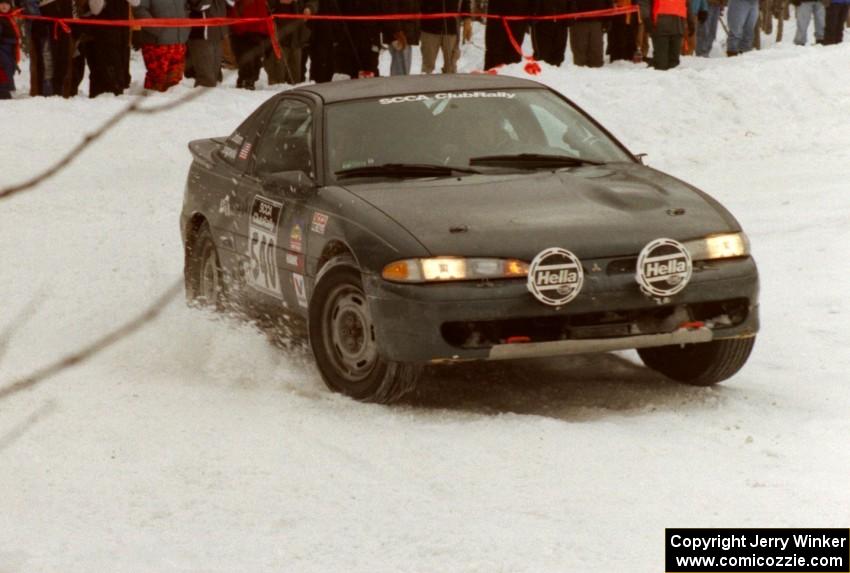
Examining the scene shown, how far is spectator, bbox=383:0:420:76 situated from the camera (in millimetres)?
20047

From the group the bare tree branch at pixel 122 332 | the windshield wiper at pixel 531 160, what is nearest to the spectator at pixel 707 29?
the windshield wiper at pixel 531 160

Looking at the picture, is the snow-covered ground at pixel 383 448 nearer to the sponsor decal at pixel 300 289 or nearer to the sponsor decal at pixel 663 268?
the sponsor decal at pixel 300 289

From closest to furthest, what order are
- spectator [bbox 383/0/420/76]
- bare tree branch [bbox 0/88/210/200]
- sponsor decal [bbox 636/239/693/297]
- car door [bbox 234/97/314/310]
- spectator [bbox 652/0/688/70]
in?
bare tree branch [bbox 0/88/210/200] < sponsor decal [bbox 636/239/693/297] < car door [bbox 234/97/314/310] < spectator [bbox 383/0/420/76] < spectator [bbox 652/0/688/70]

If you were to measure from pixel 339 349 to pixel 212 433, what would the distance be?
0.70 meters

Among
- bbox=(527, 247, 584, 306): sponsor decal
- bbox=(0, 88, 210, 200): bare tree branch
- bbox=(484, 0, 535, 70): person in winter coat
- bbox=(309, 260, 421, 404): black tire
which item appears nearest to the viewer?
bbox=(0, 88, 210, 200): bare tree branch

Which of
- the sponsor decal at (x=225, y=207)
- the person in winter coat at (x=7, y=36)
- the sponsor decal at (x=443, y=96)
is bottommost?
the sponsor decal at (x=225, y=207)

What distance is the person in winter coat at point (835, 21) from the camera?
26859 millimetres

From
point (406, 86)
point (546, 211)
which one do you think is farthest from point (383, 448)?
point (406, 86)

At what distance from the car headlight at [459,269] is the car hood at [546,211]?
37 millimetres

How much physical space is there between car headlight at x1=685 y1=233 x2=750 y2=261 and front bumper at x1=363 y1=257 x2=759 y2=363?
0.22 feet

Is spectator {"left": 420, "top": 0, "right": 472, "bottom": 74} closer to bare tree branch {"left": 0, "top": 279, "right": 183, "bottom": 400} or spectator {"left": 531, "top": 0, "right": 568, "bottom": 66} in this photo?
spectator {"left": 531, "top": 0, "right": 568, "bottom": 66}

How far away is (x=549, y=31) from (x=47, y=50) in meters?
6.65

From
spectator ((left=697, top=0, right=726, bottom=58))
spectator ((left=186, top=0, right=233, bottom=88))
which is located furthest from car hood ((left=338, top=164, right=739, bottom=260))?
spectator ((left=697, top=0, right=726, bottom=58))

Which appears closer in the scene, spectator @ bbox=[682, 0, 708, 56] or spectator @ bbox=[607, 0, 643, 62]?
spectator @ bbox=[607, 0, 643, 62]
